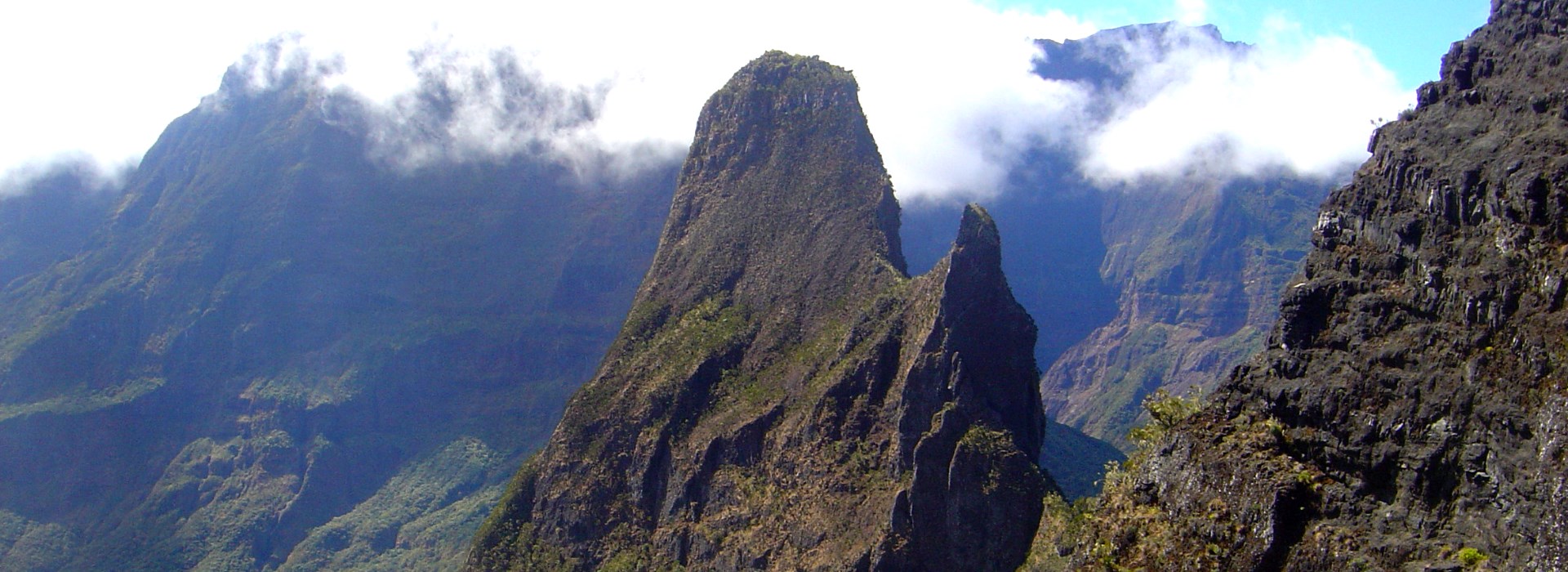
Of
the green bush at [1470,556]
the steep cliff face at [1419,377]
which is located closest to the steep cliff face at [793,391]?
the steep cliff face at [1419,377]

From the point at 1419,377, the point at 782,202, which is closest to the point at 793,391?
the point at 782,202

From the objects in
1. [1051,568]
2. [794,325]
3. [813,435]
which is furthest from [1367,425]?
[794,325]

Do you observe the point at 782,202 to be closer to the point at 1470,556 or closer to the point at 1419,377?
the point at 1419,377

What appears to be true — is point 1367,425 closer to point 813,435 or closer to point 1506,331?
point 1506,331

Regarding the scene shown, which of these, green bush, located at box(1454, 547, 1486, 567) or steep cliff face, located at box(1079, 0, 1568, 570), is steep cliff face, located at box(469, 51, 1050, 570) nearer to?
steep cliff face, located at box(1079, 0, 1568, 570)

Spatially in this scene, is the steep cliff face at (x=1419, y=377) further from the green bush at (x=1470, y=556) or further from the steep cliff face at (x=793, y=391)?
the steep cliff face at (x=793, y=391)

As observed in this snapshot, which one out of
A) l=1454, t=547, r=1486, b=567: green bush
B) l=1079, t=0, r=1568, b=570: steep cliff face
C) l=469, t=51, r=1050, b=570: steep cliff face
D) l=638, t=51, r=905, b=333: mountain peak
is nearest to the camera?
l=1454, t=547, r=1486, b=567: green bush

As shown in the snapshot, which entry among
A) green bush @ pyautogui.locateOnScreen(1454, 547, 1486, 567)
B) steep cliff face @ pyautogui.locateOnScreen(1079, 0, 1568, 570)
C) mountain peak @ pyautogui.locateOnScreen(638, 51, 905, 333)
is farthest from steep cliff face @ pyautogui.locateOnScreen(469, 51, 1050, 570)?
green bush @ pyautogui.locateOnScreen(1454, 547, 1486, 567)
